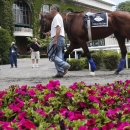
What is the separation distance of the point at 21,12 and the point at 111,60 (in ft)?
117

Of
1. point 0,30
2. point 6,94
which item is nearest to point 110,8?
point 0,30

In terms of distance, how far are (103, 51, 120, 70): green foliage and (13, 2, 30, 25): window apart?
1345 inches

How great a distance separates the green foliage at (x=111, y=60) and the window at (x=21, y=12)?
34156mm

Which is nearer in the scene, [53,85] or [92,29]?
[53,85]

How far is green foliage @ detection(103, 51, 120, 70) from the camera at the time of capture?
11703mm

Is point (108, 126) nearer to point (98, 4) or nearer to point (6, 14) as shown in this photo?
point (6, 14)

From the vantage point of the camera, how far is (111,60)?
11711 mm

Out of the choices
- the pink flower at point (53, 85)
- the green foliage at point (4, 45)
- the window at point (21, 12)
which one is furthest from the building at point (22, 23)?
the pink flower at point (53, 85)

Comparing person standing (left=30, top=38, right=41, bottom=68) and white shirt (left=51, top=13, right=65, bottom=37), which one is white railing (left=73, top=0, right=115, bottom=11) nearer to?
person standing (left=30, top=38, right=41, bottom=68)

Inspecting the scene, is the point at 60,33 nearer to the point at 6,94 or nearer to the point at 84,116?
the point at 6,94

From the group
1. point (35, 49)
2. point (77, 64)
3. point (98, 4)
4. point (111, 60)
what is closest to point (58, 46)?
point (77, 64)

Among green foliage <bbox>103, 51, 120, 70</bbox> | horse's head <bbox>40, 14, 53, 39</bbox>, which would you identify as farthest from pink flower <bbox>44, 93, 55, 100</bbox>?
green foliage <bbox>103, 51, 120, 70</bbox>

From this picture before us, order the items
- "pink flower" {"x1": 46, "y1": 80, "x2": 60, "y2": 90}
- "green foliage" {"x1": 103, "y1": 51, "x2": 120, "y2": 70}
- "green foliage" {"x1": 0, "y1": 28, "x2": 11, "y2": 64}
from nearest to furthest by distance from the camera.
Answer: "pink flower" {"x1": 46, "y1": 80, "x2": 60, "y2": 90}
"green foliage" {"x1": 103, "y1": 51, "x2": 120, "y2": 70}
"green foliage" {"x1": 0, "y1": 28, "x2": 11, "y2": 64}

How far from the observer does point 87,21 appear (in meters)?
→ 8.48
